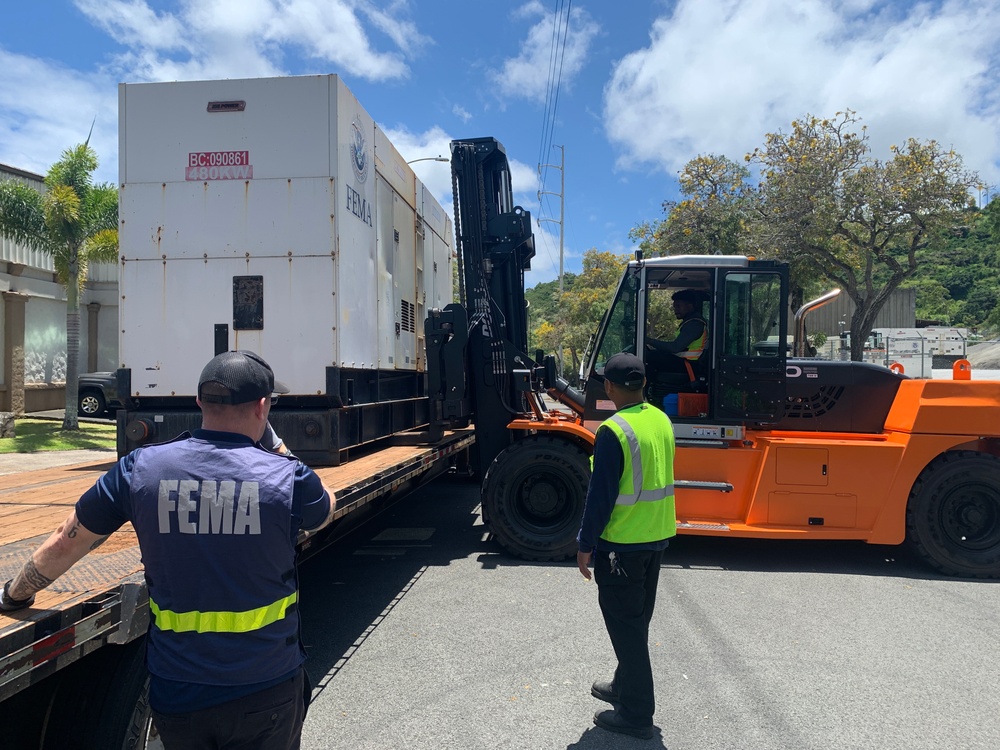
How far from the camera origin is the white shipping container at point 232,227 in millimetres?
5859

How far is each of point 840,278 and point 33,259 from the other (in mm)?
23003

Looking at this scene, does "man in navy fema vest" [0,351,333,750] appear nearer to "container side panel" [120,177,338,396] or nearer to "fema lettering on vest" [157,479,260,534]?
"fema lettering on vest" [157,479,260,534]

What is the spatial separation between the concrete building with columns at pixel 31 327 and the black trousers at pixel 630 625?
19.9 meters

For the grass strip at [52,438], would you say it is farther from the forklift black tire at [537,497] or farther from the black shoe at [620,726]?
the black shoe at [620,726]

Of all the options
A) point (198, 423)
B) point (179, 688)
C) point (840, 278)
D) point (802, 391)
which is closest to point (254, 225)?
point (198, 423)

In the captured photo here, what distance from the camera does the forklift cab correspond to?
22.6 ft

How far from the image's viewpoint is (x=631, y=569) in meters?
3.66

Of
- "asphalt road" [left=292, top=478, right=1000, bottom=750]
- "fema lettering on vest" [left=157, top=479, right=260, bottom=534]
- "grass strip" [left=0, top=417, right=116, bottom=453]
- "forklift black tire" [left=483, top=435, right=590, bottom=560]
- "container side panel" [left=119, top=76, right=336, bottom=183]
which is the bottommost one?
"asphalt road" [left=292, top=478, right=1000, bottom=750]

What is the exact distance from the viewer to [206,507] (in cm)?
201

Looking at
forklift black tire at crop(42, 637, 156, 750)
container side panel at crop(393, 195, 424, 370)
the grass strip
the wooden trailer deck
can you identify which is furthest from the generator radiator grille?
the grass strip

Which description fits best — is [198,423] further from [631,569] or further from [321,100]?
[631,569]

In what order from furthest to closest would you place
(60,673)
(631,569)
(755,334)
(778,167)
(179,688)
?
(778,167)
(755,334)
(631,569)
(60,673)
(179,688)

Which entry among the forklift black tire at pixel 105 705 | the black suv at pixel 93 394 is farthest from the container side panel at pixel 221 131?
the black suv at pixel 93 394

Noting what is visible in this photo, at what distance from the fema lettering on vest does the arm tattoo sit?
0.56m
